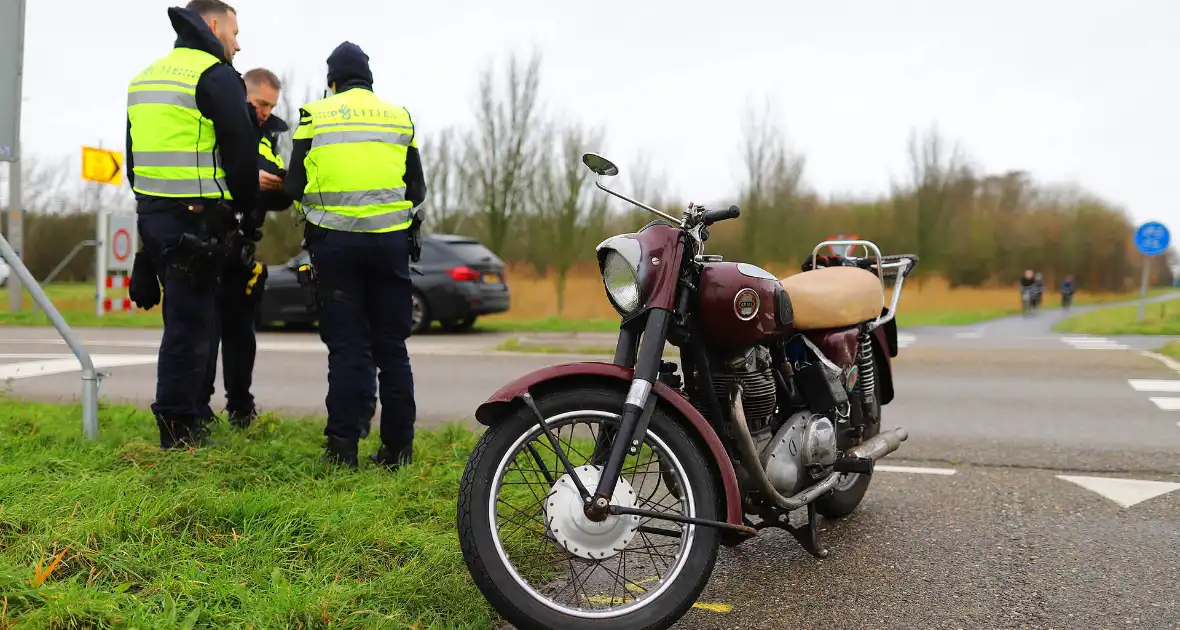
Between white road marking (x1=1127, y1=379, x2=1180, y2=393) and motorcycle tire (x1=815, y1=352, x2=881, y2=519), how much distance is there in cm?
522

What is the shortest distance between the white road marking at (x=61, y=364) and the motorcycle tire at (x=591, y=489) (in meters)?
5.69

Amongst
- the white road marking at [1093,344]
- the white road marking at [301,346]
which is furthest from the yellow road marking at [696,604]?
the white road marking at [1093,344]

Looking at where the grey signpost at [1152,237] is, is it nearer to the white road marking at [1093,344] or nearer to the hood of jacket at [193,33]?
the white road marking at [1093,344]

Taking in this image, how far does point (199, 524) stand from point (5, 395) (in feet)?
12.4

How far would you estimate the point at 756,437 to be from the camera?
3037 millimetres

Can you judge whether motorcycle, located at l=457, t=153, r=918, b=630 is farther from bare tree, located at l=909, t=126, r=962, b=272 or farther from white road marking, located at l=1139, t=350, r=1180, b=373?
bare tree, located at l=909, t=126, r=962, b=272

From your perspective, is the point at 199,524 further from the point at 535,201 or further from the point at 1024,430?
the point at 535,201

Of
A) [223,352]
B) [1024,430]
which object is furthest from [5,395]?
[1024,430]

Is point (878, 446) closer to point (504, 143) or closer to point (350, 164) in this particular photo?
point (350, 164)

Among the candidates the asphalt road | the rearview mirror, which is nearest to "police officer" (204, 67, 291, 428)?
the asphalt road

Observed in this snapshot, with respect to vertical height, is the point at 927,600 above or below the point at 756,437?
below

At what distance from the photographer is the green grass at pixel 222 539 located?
237 cm

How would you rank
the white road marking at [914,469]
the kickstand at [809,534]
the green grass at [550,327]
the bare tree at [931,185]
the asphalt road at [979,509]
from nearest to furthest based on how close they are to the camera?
the asphalt road at [979,509]
the kickstand at [809,534]
the white road marking at [914,469]
the green grass at [550,327]
the bare tree at [931,185]

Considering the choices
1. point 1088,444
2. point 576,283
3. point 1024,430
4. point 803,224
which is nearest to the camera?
point 1088,444
